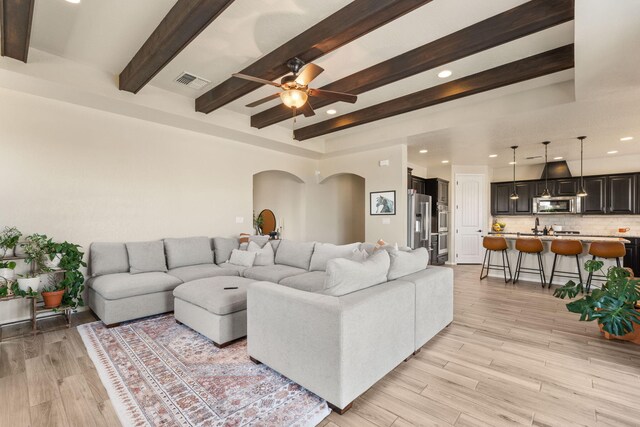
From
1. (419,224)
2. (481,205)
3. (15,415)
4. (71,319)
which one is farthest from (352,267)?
(481,205)

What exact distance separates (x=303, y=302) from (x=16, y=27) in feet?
11.2

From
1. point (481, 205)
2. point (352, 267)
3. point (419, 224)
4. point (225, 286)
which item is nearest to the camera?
point (352, 267)

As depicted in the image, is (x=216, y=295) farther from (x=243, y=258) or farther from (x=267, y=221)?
(x=267, y=221)

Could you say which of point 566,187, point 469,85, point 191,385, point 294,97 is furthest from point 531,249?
point 191,385

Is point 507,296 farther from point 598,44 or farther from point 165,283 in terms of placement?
point 165,283

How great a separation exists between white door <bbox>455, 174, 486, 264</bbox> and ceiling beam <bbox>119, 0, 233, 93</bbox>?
24.4 ft

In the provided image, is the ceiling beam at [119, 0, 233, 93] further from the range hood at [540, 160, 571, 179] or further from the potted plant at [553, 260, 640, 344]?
the range hood at [540, 160, 571, 179]

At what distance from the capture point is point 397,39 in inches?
117

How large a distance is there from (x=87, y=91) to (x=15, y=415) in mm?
3341

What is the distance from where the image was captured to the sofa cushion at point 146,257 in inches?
155

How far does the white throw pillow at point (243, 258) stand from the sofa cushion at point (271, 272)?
197mm

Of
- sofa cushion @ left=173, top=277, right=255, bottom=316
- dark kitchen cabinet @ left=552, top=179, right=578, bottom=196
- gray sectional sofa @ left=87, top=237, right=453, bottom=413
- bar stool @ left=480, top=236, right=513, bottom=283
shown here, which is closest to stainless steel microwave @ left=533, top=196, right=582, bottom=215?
dark kitchen cabinet @ left=552, top=179, right=578, bottom=196

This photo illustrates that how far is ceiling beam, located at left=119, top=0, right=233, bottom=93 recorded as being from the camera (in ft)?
7.52

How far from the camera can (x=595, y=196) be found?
274 inches
